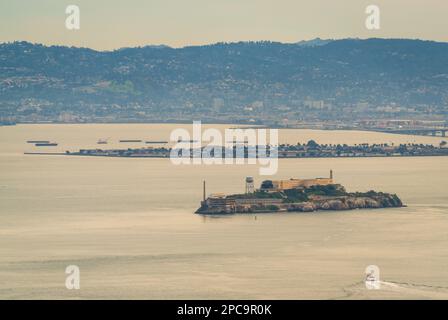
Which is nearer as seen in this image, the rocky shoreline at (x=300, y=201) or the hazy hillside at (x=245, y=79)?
the rocky shoreline at (x=300, y=201)

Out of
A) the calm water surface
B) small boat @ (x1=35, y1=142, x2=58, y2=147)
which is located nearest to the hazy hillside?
small boat @ (x1=35, y1=142, x2=58, y2=147)

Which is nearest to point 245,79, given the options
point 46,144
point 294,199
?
point 46,144

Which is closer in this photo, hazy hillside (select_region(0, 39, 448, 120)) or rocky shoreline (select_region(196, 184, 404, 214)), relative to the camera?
rocky shoreline (select_region(196, 184, 404, 214))

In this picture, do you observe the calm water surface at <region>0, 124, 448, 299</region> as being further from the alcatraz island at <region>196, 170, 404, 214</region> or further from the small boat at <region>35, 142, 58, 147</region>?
the small boat at <region>35, 142, 58, 147</region>

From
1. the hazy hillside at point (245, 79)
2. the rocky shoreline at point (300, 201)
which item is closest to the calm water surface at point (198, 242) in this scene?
the rocky shoreline at point (300, 201)

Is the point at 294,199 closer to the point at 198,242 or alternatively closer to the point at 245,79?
the point at 198,242

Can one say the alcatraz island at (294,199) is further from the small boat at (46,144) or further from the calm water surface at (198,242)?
→ the small boat at (46,144)

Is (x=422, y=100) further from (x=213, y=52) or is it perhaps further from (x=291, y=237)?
(x=291, y=237)
